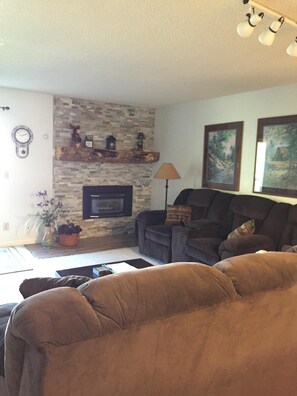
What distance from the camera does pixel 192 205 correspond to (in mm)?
5027

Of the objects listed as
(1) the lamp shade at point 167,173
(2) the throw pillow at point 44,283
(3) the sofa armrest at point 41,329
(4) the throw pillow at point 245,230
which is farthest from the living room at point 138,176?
(4) the throw pillow at point 245,230

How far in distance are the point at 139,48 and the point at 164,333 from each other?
2396mm

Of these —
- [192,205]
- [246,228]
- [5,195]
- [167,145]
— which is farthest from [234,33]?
[5,195]

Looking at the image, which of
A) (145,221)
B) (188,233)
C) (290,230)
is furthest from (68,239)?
(290,230)

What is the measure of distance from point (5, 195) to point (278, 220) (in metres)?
3.82

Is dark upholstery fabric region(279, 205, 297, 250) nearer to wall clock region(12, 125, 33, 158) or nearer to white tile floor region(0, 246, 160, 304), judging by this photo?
white tile floor region(0, 246, 160, 304)

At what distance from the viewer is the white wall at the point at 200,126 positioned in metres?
4.26

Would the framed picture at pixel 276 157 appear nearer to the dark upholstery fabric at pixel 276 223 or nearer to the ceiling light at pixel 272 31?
the dark upholstery fabric at pixel 276 223

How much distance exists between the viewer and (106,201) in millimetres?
5980

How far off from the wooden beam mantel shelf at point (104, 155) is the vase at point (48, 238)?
3.55ft

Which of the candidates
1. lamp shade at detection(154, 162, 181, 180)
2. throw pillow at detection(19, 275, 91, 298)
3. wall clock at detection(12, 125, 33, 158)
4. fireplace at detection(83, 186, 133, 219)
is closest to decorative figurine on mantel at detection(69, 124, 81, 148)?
wall clock at detection(12, 125, 33, 158)

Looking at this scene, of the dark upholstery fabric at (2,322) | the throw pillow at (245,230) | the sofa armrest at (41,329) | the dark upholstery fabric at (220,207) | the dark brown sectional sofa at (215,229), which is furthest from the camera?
the dark upholstery fabric at (220,207)

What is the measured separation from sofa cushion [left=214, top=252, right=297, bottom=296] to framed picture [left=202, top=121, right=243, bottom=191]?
325 cm

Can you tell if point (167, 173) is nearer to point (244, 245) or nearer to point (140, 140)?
point (140, 140)
